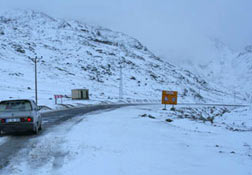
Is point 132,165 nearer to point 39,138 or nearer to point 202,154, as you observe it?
point 202,154

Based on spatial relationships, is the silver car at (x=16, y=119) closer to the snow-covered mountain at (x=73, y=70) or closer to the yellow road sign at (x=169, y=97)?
the yellow road sign at (x=169, y=97)

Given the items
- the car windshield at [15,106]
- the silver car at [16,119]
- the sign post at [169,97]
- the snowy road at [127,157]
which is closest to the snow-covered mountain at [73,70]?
the sign post at [169,97]

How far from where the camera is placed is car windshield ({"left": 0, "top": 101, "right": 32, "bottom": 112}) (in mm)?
11133

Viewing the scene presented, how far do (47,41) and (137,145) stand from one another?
465 feet

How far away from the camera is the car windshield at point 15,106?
36.5 ft

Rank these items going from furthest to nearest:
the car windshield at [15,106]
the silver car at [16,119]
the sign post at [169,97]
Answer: the sign post at [169,97] < the car windshield at [15,106] < the silver car at [16,119]

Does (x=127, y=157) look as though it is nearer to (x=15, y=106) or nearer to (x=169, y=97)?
(x=15, y=106)

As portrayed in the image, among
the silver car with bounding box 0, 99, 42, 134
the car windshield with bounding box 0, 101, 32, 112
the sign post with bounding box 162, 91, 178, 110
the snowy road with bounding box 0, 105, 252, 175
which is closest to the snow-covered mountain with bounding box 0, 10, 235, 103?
the sign post with bounding box 162, 91, 178, 110

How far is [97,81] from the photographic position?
318 ft

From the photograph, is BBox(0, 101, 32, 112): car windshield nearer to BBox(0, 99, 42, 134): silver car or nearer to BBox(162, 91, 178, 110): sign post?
BBox(0, 99, 42, 134): silver car

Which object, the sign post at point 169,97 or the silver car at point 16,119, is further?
the sign post at point 169,97

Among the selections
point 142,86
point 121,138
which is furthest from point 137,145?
point 142,86

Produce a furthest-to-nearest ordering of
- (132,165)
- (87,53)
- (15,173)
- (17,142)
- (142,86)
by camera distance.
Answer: (87,53), (142,86), (17,142), (132,165), (15,173)

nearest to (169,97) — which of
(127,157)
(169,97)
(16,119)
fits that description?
(169,97)
